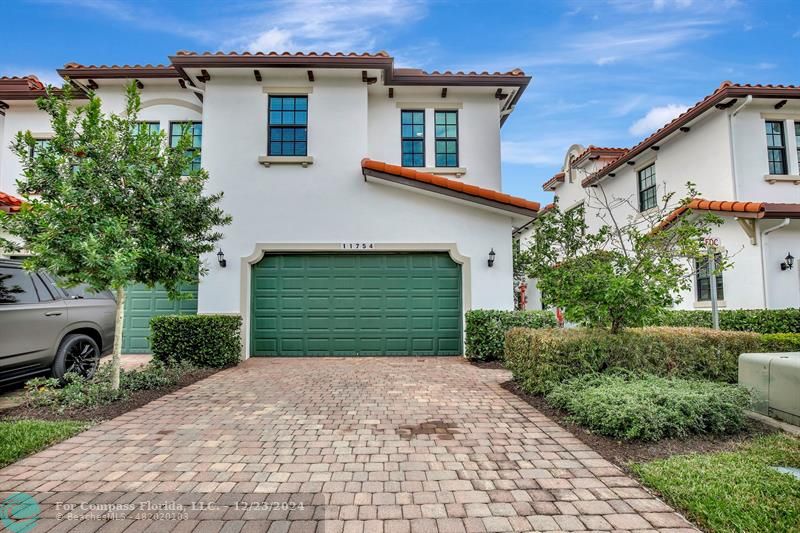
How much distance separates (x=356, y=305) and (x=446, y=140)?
5145mm

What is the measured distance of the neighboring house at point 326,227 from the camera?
31.1 ft

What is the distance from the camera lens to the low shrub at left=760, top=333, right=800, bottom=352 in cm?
607

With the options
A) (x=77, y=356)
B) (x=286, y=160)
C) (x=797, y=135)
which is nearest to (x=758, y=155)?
(x=797, y=135)

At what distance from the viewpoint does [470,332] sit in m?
8.94

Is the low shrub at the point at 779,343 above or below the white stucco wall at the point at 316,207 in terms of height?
below

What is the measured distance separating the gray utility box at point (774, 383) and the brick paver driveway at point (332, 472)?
101 inches

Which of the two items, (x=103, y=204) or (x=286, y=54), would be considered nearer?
(x=103, y=204)

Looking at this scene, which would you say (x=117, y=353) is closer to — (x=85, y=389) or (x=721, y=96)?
(x=85, y=389)

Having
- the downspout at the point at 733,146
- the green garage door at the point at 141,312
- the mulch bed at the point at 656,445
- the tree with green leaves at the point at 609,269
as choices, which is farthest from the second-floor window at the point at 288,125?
the downspout at the point at 733,146

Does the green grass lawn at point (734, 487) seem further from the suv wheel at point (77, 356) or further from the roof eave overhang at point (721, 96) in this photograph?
the roof eave overhang at point (721, 96)

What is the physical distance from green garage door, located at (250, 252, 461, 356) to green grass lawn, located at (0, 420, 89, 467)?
5.08 metres

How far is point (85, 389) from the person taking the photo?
547cm

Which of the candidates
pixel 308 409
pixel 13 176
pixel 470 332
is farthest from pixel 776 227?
pixel 13 176

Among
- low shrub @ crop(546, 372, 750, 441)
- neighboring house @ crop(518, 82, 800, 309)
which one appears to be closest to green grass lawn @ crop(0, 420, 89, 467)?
low shrub @ crop(546, 372, 750, 441)
